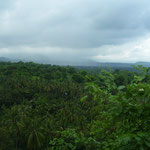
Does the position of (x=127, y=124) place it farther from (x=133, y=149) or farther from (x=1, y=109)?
(x=1, y=109)

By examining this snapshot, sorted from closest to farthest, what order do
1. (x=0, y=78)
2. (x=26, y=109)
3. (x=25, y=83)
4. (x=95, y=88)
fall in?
(x=95, y=88) → (x=26, y=109) → (x=25, y=83) → (x=0, y=78)

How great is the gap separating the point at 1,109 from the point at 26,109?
10499mm

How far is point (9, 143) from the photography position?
2150 centimetres

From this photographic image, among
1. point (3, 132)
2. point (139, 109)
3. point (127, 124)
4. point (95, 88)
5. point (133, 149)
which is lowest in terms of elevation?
point (3, 132)

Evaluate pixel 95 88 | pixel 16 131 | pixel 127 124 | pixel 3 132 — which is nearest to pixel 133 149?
pixel 127 124

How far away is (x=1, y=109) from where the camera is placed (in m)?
41.4

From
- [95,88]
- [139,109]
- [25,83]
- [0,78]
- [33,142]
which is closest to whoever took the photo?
[139,109]

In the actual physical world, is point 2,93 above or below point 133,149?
below

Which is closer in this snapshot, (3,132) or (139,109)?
(139,109)

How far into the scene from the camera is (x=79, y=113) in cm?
3603

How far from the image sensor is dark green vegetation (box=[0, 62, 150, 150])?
2.70m

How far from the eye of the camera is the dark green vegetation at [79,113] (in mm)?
2695

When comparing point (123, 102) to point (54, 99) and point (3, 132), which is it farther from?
point (54, 99)

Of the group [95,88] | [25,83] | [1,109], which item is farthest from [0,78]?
[95,88]
